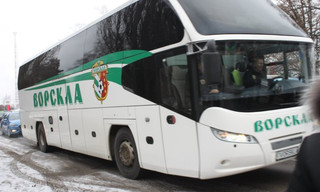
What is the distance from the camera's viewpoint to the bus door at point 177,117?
467cm

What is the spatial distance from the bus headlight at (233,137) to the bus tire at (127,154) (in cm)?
220

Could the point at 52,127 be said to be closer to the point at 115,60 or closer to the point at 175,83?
the point at 115,60

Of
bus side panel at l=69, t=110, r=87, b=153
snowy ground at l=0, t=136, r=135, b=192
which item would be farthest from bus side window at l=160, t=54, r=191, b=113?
bus side panel at l=69, t=110, r=87, b=153

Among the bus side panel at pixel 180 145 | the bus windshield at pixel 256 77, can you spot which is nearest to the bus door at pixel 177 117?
the bus side panel at pixel 180 145

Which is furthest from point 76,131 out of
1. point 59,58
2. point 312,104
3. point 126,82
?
point 312,104

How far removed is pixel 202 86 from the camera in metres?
4.46

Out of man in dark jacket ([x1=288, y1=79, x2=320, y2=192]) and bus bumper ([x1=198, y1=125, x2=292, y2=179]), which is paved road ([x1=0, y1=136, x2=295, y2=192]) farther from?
man in dark jacket ([x1=288, y1=79, x2=320, y2=192])

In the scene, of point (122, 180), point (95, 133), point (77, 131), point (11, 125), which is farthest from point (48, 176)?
point (11, 125)

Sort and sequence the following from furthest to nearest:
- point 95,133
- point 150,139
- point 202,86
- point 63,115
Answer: point 63,115, point 95,133, point 150,139, point 202,86

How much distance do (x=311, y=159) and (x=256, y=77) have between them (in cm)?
344

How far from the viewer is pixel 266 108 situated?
459 cm

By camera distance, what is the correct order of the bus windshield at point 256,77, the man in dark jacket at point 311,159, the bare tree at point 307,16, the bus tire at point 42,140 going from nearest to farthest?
the man in dark jacket at point 311,159 < the bus windshield at point 256,77 < the bus tire at point 42,140 < the bare tree at point 307,16

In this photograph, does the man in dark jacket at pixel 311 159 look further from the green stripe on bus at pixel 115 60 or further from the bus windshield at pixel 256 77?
the green stripe on bus at pixel 115 60

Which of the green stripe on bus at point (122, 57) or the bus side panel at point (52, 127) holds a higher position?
the green stripe on bus at point (122, 57)
